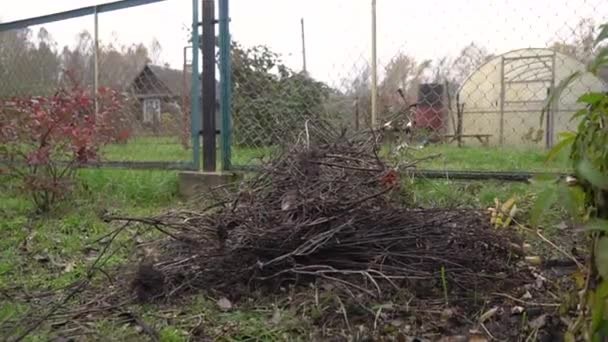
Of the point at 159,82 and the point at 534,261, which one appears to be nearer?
the point at 534,261

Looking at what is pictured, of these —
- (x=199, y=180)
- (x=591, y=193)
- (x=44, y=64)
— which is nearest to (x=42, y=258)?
(x=199, y=180)

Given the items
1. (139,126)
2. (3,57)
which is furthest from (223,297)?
(3,57)

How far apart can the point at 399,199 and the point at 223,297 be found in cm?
88

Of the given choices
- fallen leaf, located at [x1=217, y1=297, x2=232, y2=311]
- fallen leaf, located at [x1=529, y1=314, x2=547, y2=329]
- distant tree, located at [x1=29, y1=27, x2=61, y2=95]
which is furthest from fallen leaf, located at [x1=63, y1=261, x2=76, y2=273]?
distant tree, located at [x1=29, y1=27, x2=61, y2=95]

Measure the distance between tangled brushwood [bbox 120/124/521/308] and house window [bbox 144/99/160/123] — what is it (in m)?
2.94

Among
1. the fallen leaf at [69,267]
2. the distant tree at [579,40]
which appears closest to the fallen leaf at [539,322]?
the fallen leaf at [69,267]

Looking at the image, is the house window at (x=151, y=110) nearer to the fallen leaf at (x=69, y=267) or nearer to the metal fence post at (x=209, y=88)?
the metal fence post at (x=209, y=88)

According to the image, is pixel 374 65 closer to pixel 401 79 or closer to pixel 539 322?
pixel 401 79

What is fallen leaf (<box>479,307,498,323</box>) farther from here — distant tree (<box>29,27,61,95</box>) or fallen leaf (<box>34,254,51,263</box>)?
distant tree (<box>29,27,61,95</box>)

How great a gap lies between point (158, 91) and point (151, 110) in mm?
191

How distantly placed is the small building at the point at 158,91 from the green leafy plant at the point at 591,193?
380 cm

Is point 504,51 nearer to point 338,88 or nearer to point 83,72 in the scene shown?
point 338,88

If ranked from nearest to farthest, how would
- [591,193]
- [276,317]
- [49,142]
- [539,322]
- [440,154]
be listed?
[591,193] → [539,322] → [276,317] → [440,154] → [49,142]

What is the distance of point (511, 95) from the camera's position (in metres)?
3.83
